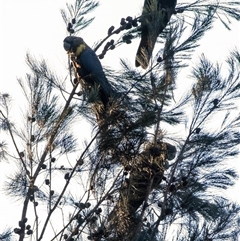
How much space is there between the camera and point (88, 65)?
5102 millimetres

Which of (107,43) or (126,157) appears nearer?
(126,157)

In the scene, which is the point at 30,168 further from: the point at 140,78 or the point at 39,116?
the point at 140,78

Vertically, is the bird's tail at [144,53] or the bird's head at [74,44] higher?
the bird's head at [74,44]

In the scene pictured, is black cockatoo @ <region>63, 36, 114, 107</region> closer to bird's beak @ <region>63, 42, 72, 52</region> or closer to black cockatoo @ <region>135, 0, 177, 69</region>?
bird's beak @ <region>63, 42, 72, 52</region>

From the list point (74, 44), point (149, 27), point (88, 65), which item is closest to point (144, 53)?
point (149, 27)

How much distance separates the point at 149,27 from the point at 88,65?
1.31 ft

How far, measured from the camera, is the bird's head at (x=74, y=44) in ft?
17.1

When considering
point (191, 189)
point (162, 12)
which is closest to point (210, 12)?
point (162, 12)

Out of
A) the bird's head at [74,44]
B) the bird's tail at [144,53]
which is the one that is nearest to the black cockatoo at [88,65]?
the bird's head at [74,44]

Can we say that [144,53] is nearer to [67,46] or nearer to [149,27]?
[149,27]

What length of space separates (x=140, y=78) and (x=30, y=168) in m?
0.66

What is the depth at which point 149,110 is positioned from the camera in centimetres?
478

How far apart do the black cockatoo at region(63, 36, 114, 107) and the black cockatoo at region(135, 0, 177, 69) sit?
7.7 inches

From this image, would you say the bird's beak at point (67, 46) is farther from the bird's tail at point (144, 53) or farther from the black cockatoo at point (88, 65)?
the bird's tail at point (144, 53)
